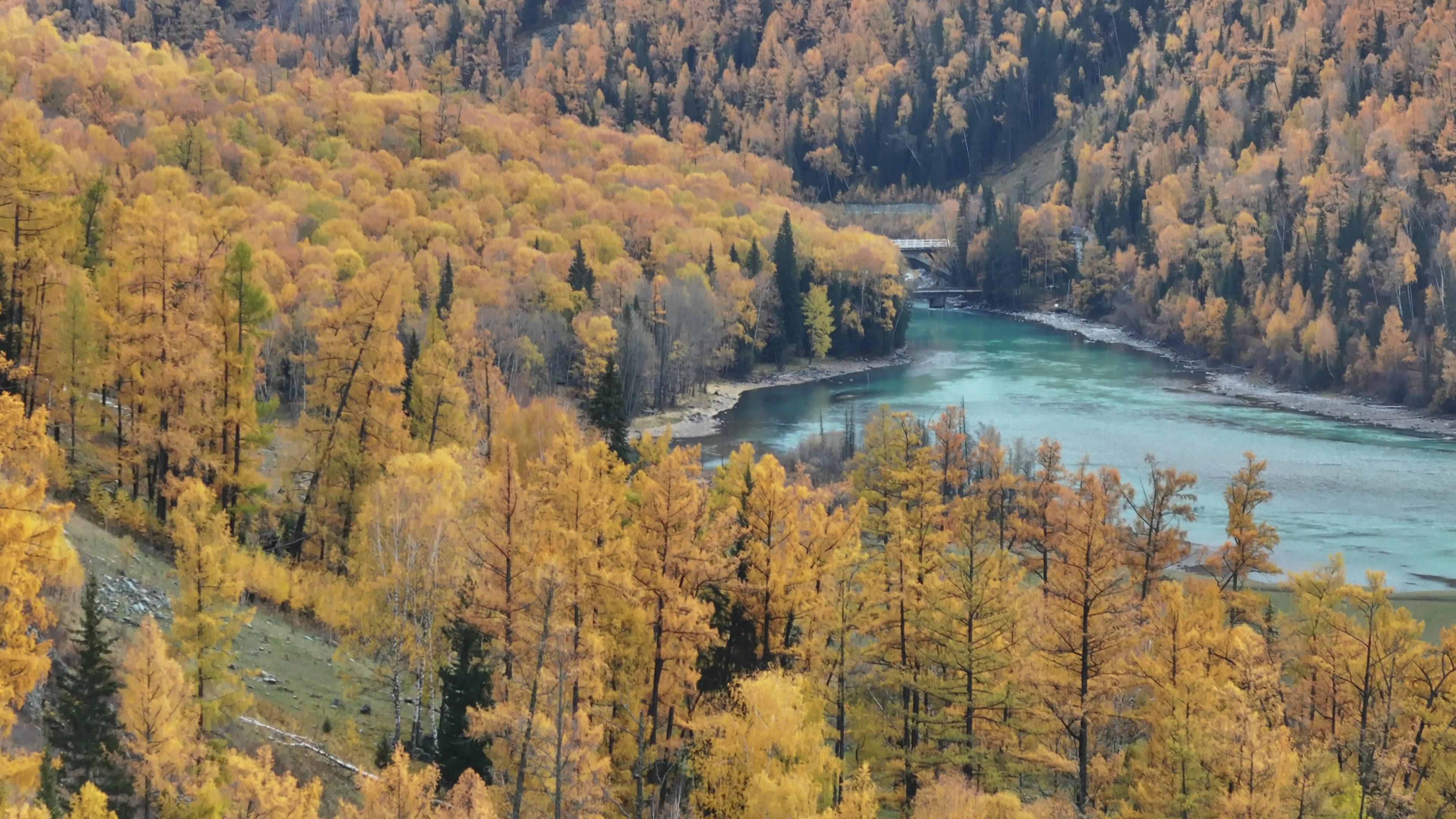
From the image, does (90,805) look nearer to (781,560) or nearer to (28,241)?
(781,560)

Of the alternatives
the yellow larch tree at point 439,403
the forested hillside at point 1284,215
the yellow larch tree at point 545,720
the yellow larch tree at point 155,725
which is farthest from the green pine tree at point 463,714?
the forested hillside at point 1284,215

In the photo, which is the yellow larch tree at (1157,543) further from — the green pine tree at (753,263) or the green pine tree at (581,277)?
the green pine tree at (753,263)

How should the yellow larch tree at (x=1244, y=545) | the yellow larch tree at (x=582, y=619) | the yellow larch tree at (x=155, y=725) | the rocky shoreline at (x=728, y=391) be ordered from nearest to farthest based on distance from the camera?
the yellow larch tree at (x=155, y=725) → the yellow larch tree at (x=582, y=619) → the yellow larch tree at (x=1244, y=545) → the rocky shoreline at (x=728, y=391)

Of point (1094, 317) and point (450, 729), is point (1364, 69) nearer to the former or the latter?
point (1094, 317)

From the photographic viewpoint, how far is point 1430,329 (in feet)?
372

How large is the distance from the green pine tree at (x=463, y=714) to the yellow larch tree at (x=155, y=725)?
6.44 m

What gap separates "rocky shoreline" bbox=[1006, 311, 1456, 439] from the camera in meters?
99.9

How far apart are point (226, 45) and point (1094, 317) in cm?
13286

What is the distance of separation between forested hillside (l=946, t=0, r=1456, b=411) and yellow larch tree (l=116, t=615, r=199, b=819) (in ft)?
341

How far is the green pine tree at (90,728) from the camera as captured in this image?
22438 millimetres

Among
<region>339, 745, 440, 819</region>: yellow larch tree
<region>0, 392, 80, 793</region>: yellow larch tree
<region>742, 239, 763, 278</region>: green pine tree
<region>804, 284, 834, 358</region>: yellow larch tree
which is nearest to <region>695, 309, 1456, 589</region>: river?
<region>804, 284, 834, 358</region>: yellow larch tree

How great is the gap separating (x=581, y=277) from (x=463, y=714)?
3185 inches

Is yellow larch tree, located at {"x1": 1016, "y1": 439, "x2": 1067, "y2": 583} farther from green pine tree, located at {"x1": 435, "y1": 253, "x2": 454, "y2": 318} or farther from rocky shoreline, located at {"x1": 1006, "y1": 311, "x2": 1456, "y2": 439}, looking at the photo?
rocky shoreline, located at {"x1": 1006, "y1": 311, "x2": 1456, "y2": 439}

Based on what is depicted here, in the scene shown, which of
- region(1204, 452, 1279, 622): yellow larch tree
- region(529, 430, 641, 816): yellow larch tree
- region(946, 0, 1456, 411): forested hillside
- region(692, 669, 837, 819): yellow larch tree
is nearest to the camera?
region(529, 430, 641, 816): yellow larch tree
